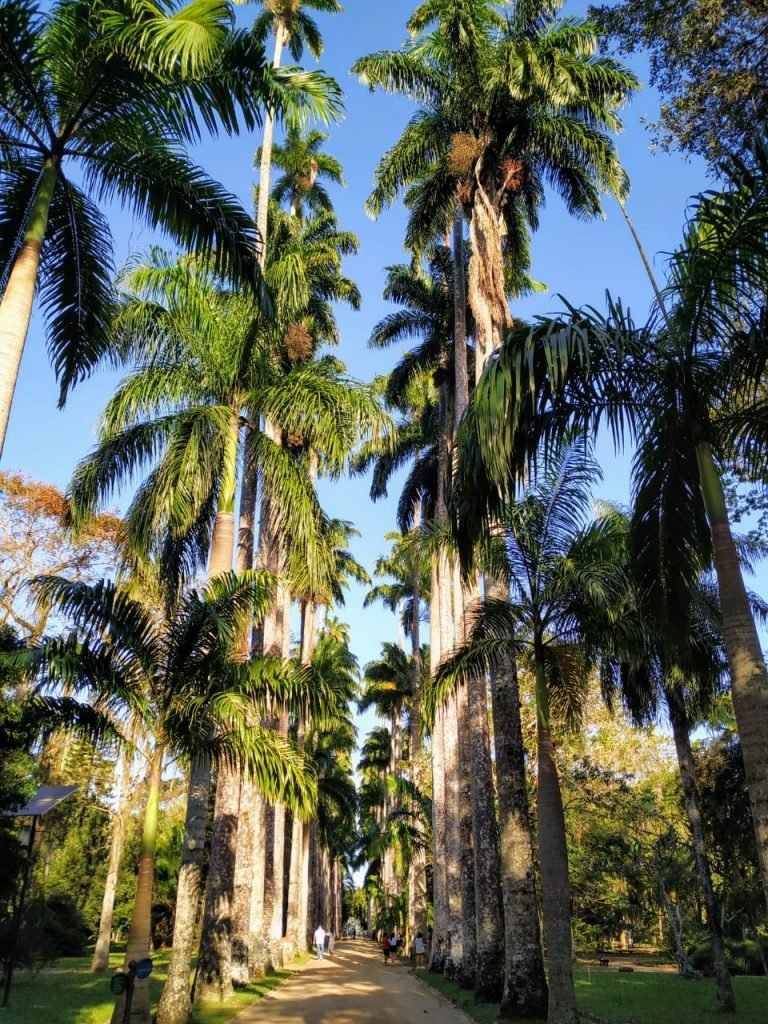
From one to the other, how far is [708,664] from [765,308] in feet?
43.5

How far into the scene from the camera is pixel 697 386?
22.4 ft

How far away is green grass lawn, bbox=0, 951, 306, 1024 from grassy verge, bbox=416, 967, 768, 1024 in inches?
162

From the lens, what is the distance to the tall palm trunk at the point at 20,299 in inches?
240

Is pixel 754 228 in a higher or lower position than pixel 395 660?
lower

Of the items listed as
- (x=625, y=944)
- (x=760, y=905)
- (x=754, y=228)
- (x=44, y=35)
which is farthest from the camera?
(x=625, y=944)

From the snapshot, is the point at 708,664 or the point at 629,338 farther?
the point at 708,664

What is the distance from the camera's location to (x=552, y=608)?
11.3 meters

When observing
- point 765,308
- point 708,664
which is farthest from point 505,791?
point 765,308

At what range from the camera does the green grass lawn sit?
1139cm

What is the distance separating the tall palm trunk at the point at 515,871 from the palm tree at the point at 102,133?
7.66 meters

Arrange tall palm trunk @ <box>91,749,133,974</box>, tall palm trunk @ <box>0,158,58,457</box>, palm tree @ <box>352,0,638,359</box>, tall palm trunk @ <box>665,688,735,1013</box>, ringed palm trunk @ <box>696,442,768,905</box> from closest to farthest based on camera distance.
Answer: ringed palm trunk @ <box>696,442,768,905</box>, tall palm trunk @ <box>0,158,58,457</box>, tall palm trunk @ <box>665,688,735,1013</box>, palm tree @ <box>352,0,638,359</box>, tall palm trunk @ <box>91,749,133,974</box>

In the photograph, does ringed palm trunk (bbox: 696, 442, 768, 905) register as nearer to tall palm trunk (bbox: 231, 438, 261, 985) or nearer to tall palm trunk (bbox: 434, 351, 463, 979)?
tall palm trunk (bbox: 231, 438, 261, 985)

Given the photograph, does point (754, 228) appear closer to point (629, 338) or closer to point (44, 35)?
point (629, 338)

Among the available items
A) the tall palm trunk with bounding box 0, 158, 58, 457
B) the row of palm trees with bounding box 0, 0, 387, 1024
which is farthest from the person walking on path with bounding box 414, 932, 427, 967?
the tall palm trunk with bounding box 0, 158, 58, 457
